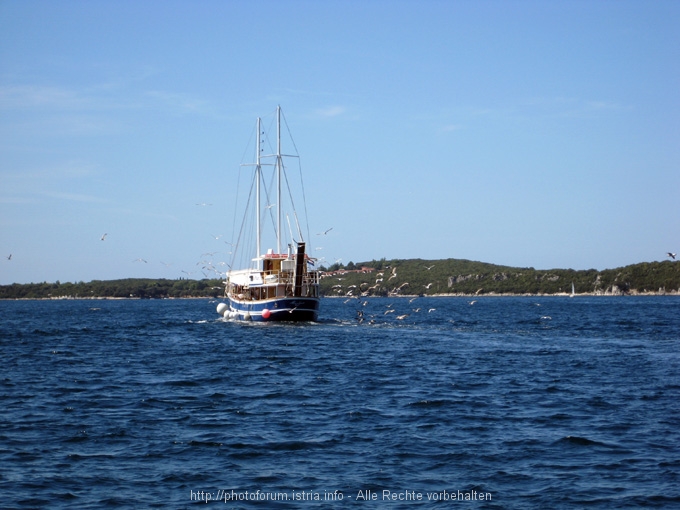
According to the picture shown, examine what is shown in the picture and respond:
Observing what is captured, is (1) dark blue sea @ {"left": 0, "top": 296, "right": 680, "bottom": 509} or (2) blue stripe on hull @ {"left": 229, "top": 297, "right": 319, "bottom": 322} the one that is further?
(2) blue stripe on hull @ {"left": 229, "top": 297, "right": 319, "bottom": 322}

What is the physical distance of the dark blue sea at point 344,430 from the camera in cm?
1570

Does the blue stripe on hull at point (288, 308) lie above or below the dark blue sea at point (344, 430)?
above

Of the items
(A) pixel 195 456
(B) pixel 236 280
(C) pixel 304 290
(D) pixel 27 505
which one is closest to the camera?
(D) pixel 27 505

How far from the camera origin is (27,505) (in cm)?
1504

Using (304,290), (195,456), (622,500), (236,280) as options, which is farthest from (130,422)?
(236,280)

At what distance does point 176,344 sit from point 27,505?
3754 cm

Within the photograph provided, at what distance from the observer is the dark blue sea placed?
15703 mm

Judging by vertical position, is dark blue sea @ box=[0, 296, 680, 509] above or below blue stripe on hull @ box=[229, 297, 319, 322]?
below

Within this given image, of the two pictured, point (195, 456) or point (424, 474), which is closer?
point (424, 474)

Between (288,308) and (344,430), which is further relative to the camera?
(288,308)

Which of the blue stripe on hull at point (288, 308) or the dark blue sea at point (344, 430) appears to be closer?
the dark blue sea at point (344, 430)

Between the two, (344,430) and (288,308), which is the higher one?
(288,308)

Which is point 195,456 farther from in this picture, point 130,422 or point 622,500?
point 622,500

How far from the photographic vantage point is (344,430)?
21047mm
